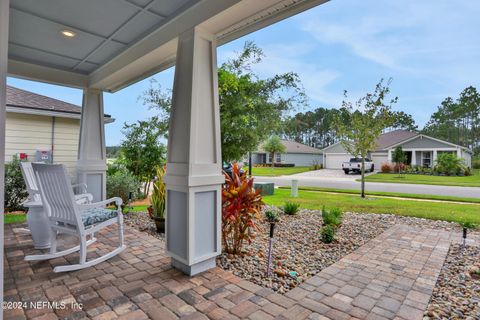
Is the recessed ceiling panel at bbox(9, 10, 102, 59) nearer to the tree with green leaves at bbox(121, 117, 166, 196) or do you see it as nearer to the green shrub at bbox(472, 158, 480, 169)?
the tree with green leaves at bbox(121, 117, 166, 196)

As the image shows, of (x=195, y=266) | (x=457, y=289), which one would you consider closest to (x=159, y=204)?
(x=195, y=266)

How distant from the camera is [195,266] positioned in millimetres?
2674

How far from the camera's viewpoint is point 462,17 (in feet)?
18.3

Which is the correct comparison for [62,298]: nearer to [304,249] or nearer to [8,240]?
[8,240]

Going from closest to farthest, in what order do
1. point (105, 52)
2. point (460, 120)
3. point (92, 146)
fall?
1. point (105, 52)
2. point (92, 146)
3. point (460, 120)

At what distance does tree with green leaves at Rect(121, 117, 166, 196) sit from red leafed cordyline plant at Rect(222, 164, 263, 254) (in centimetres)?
493

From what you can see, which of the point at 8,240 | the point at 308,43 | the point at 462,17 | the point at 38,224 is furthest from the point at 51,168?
the point at 308,43

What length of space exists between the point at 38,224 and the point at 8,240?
0.85 meters

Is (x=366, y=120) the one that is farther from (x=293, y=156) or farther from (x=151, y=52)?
(x=293, y=156)

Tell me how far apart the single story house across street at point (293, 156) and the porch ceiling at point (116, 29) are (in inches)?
1080

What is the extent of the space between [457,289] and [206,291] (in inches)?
95.1

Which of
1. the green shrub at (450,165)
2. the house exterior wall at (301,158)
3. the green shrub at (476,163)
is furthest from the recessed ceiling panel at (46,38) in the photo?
the green shrub at (476,163)

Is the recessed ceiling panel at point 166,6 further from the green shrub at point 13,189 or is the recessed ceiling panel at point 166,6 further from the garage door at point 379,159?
the garage door at point 379,159

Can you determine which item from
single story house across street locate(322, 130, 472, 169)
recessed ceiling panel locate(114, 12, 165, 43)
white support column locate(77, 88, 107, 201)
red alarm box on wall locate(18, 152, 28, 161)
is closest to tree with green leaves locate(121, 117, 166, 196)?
white support column locate(77, 88, 107, 201)
